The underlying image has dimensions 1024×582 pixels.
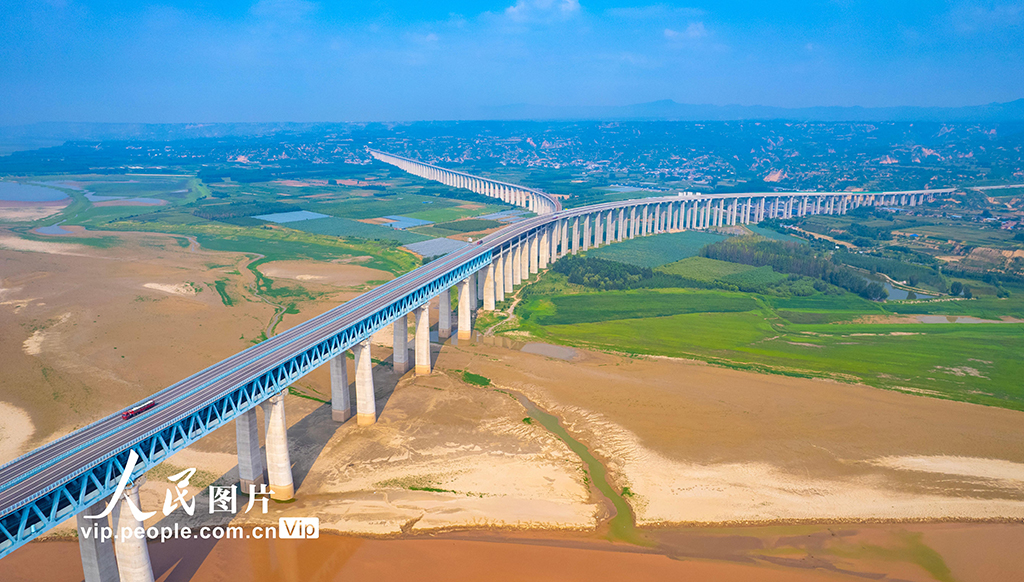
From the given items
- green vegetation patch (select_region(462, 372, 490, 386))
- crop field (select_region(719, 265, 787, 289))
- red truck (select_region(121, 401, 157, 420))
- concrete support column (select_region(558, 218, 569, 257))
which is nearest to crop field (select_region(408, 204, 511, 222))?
concrete support column (select_region(558, 218, 569, 257))

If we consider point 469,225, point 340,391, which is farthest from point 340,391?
point 469,225

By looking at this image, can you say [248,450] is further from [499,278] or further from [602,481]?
[499,278]

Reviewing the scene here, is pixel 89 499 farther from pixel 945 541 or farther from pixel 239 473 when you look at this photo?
pixel 945 541

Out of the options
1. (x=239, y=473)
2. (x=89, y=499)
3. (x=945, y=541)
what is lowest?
(x=945, y=541)

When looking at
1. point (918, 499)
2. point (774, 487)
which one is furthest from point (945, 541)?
point (774, 487)

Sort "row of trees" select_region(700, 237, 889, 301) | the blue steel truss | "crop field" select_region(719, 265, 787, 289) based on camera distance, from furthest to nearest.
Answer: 1. "crop field" select_region(719, 265, 787, 289)
2. "row of trees" select_region(700, 237, 889, 301)
3. the blue steel truss

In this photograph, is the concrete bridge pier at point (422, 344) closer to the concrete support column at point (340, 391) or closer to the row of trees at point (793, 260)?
the concrete support column at point (340, 391)

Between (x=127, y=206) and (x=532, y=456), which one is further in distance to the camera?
(x=127, y=206)

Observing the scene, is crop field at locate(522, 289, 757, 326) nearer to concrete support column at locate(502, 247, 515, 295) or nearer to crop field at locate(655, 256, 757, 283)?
concrete support column at locate(502, 247, 515, 295)
